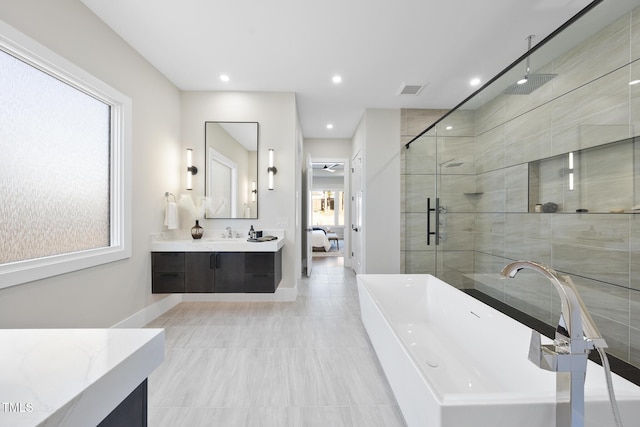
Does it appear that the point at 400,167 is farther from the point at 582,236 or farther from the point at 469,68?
the point at 582,236

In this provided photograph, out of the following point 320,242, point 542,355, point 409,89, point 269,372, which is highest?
point 409,89

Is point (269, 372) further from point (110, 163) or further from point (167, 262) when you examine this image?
point (110, 163)

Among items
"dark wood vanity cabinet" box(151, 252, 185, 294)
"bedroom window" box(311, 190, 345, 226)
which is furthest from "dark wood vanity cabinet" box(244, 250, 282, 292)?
"bedroom window" box(311, 190, 345, 226)

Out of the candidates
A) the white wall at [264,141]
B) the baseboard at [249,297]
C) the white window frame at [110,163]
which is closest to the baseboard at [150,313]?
the baseboard at [249,297]

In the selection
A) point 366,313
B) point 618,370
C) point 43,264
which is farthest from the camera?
point 366,313

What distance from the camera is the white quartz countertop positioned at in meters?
0.48

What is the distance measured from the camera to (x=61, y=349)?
2.20ft

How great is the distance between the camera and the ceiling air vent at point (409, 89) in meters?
3.52

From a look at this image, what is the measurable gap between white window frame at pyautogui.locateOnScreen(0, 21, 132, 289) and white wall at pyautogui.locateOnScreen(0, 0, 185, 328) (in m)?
0.07

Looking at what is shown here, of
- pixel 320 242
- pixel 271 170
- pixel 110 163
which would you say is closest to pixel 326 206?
pixel 320 242

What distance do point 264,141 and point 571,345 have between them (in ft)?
11.4

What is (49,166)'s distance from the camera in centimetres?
198

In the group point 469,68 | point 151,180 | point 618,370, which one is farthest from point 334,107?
point 618,370

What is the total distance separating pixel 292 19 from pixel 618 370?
10.2 ft
